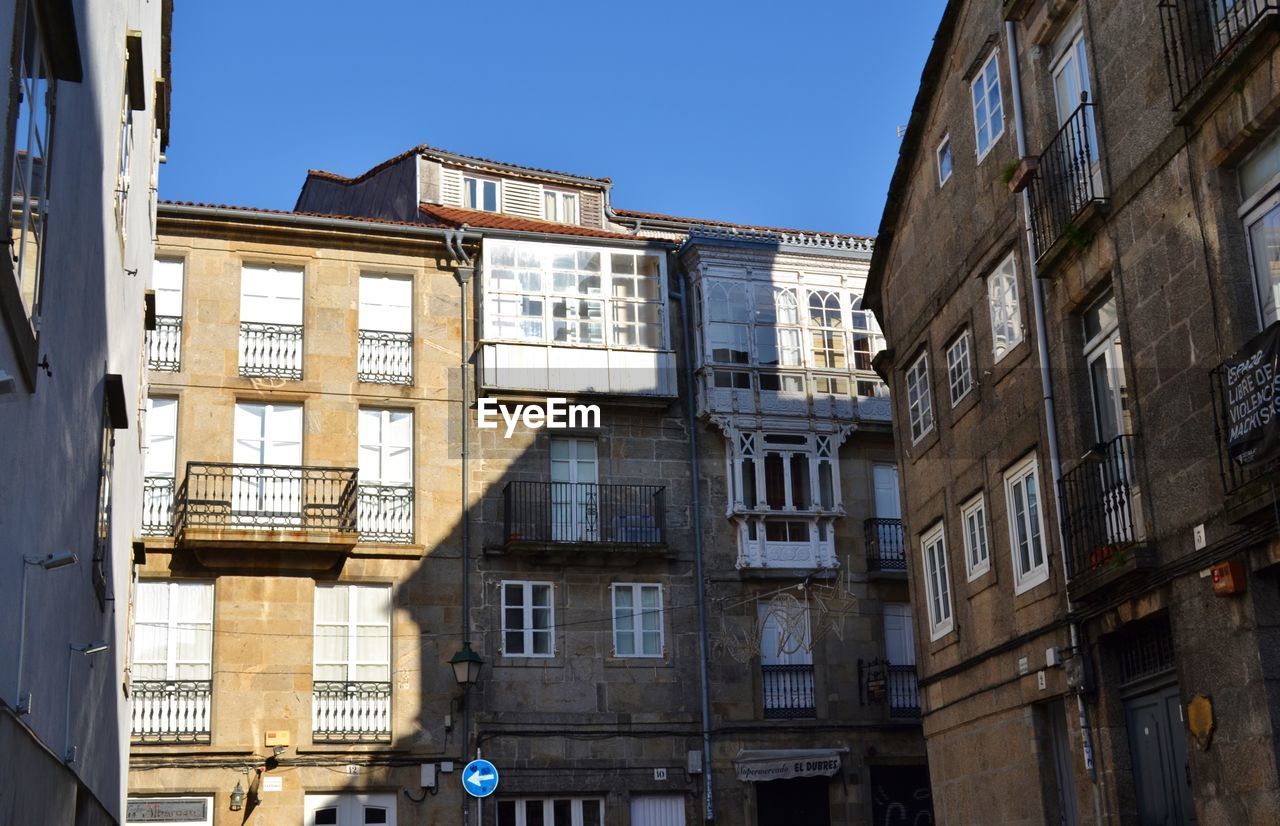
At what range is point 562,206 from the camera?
32.7 metres

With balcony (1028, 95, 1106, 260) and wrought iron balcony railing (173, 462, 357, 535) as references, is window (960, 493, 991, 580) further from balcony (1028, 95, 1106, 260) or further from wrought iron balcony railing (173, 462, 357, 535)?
wrought iron balcony railing (173, 462, 357, 535)

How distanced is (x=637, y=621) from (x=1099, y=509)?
46.2 ft

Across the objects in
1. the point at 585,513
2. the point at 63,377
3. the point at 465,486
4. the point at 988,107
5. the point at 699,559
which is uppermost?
the point at 988,107

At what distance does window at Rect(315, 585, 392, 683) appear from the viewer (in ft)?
83.8

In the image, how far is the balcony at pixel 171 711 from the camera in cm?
2422

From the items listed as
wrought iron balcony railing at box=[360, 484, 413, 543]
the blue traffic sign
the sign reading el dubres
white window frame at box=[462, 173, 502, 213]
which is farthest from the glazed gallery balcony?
the sign reading el dubres

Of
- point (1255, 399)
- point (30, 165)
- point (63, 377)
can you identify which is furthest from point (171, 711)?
point (30, 165)

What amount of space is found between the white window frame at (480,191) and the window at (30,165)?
24424 millimetres

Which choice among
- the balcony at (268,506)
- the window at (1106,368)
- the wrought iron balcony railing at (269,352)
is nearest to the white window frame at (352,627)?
the balcony at (268,506)

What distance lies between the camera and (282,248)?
2744cm

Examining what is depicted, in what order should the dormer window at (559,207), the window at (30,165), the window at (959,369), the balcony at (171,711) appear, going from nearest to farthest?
the window at (30,165)
the window at (959,369)
the balcony at (171,711)
the dormer window at (559,207)

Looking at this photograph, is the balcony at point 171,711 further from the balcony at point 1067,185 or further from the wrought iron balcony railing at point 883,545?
the balcony at point 1067,185

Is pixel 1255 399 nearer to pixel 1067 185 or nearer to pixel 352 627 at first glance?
pixel 1067 185

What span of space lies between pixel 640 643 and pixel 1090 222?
1487 cm
